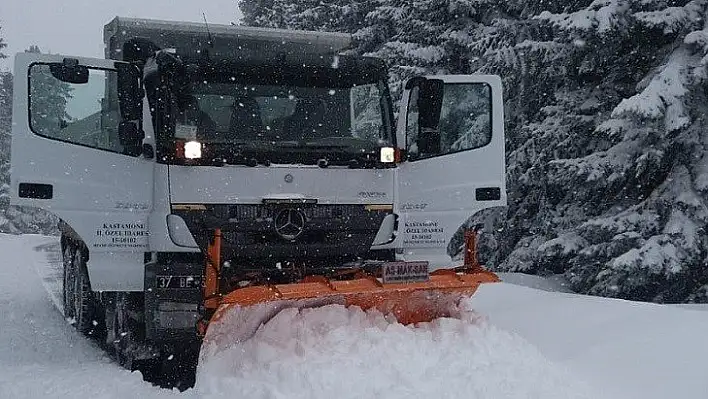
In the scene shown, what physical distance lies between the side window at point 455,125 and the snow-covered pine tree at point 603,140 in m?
1.48

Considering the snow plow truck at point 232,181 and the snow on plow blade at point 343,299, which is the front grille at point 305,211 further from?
the snow on plow blade at point 343,299

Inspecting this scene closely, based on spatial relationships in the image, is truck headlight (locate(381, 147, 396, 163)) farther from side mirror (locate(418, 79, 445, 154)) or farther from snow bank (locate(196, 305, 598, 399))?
snow bank (locate(196, 305, 598, 399))

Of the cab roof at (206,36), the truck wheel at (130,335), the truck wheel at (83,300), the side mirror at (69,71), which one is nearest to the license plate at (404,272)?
the truck wheel at (130,335)

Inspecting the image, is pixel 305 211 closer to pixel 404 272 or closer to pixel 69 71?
pixel 404 272

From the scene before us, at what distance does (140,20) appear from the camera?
6.77 m

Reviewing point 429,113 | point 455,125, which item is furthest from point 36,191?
point 455,125

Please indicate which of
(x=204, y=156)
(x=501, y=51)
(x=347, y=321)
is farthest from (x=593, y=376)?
(x=501, y=51)

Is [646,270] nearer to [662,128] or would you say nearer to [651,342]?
[662,128]

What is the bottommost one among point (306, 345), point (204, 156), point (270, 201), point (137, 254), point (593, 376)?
A: point (593, 376)

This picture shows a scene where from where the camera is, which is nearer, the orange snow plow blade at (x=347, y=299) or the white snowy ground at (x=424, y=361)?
the white snowy ground at (x=424, y=361)

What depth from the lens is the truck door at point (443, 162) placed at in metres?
6.08

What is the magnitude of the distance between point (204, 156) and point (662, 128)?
261 inches

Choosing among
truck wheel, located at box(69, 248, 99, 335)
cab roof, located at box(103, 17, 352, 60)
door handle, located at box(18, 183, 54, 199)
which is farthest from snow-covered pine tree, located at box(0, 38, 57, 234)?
door handle, located at box(18, 183, 54, 199)

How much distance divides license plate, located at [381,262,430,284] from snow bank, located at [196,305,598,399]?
0.33 metres
